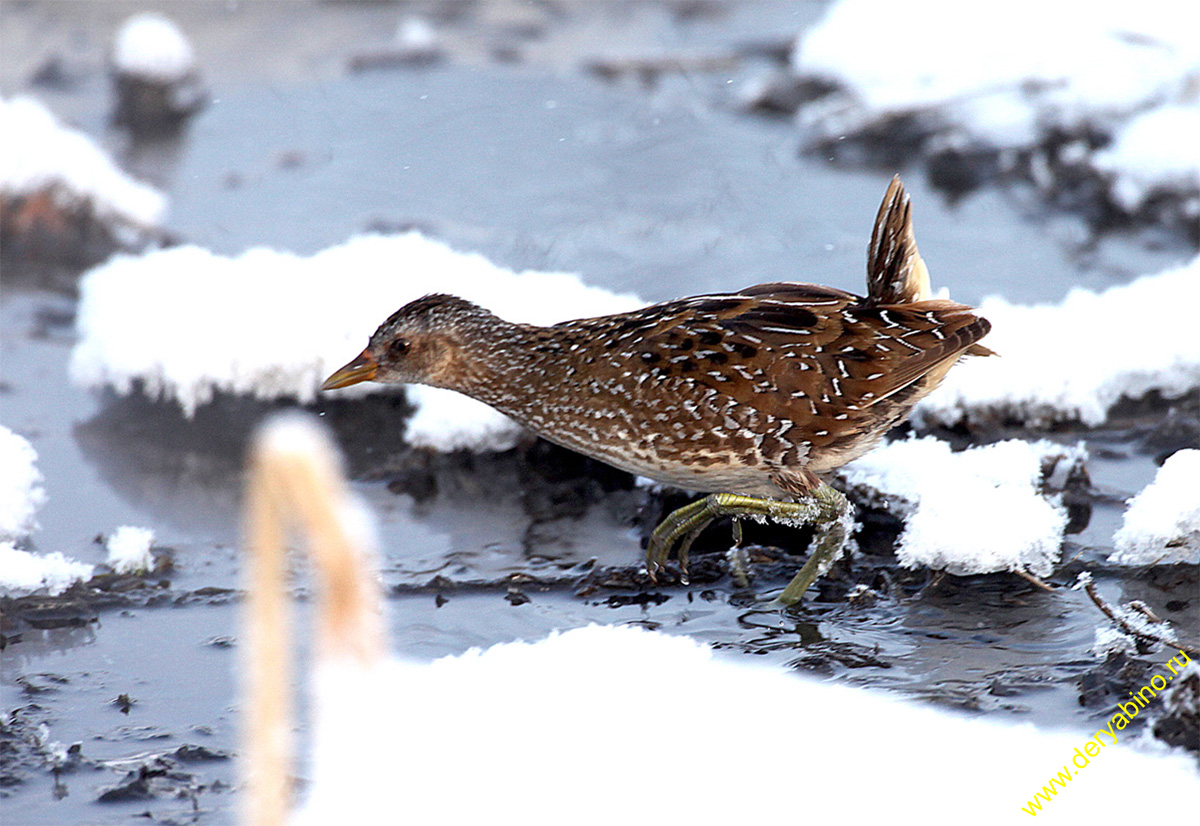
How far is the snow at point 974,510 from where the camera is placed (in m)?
3.54

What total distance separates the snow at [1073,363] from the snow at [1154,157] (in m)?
1.50

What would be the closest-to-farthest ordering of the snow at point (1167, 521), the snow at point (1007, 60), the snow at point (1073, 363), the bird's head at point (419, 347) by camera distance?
the snow at point (1167, 521)
the bird's head at point (419, 347)
the snow at point (1073, 363)
the snow at point (1007, 60)

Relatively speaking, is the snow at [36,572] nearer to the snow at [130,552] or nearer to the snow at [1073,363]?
the snow at [130,552]

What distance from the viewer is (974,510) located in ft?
11.7

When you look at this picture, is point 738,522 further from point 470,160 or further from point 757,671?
point 470,160

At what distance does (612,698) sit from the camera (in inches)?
113

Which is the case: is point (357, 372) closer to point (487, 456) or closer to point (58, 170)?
point (487, 456)

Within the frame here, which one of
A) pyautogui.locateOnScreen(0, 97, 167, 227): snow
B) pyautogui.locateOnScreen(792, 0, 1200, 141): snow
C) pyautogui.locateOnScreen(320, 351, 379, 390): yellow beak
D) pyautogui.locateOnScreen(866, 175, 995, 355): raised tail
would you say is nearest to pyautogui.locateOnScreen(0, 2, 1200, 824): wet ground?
pyautogui.locateOnScreen(0, 97, 167, 227): snow

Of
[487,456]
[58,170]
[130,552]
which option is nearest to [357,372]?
[487,456]

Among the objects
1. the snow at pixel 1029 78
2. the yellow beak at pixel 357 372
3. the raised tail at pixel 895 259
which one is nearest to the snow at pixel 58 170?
the yellow beak at pixel 357 372

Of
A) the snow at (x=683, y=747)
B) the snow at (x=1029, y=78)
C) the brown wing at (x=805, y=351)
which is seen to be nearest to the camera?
the snow at (x=683, y=747)

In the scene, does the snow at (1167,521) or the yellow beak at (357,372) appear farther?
the yellow beak at (357,372)

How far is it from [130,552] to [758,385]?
1750 mm

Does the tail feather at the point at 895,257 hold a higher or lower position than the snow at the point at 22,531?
higher
